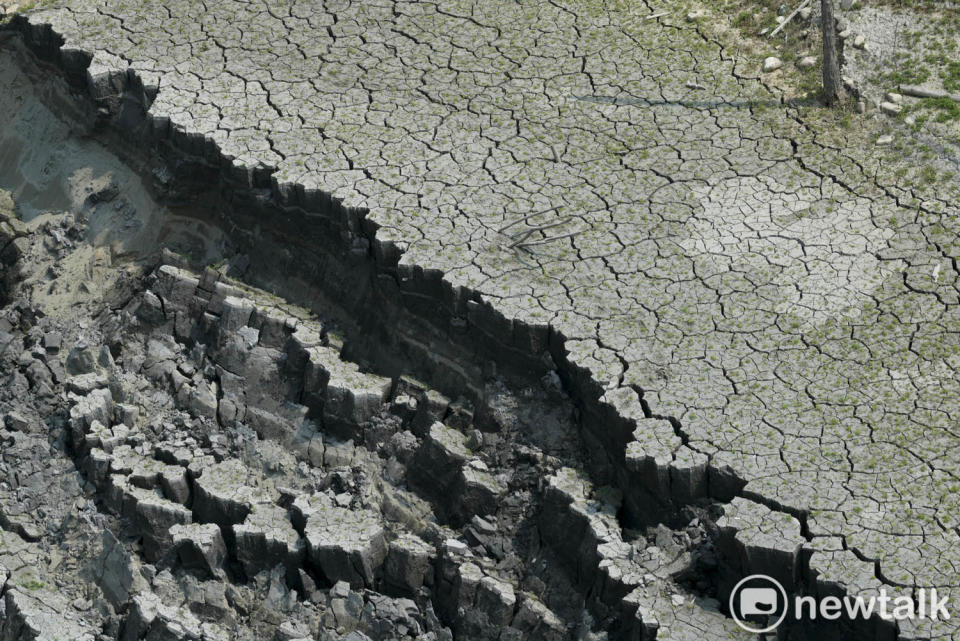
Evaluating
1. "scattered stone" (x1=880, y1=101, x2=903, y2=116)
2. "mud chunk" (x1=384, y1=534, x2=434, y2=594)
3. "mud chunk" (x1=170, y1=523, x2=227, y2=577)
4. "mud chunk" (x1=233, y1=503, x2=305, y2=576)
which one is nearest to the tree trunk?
"scattered stone" (x1=880, y1=101, x2=903, y2=116)

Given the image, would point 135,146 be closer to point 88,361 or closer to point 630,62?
point 88,361

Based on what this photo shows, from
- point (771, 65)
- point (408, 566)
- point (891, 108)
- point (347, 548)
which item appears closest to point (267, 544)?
point (347, 548)

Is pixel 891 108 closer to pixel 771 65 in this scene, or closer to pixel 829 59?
pixel 829 59

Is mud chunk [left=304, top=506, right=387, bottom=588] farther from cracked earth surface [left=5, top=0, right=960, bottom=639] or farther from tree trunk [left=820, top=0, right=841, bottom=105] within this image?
tree trunk [left=820, top=0, right=841, bottom=105]

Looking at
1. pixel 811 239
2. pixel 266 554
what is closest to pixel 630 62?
pixel 811 239

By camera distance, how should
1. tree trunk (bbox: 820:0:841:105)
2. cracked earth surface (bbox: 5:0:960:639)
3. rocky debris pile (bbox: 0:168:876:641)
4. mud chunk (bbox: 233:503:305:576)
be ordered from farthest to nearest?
tree trunk (bbox: 820:0:841:105) < mud chunk (bbox: 233:503:305:576) < rocky debris pile (bbox: 0:168:876:641) < cracked earth surface (bbox: 5:0:960:639)

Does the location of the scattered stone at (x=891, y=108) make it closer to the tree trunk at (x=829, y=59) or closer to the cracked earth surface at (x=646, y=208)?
the tree trunk at (x=829, y=59)

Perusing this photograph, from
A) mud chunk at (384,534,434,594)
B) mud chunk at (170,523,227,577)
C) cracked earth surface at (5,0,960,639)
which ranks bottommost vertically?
mud chunk at (170,523,227,577)

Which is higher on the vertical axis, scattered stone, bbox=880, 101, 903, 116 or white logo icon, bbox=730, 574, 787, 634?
scattered stone, bbox=880, 101, 903, 116
